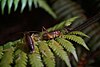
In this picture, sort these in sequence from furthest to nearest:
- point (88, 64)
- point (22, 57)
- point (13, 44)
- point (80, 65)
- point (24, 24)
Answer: point (24, 24) < point (88, 64) < point (80, 65) < point (13, 44) < point (22, 57)

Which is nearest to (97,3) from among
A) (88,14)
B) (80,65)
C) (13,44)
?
(88,14)

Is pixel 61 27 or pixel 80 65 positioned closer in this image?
pixel 61 27

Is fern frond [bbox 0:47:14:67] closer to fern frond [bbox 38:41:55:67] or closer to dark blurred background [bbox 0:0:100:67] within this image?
fern frond [bbox 38:41:55:67]

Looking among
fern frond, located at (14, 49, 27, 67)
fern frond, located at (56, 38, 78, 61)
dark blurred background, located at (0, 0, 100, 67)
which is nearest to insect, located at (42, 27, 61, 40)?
fern frond, located at (56, 38, 78, 61)

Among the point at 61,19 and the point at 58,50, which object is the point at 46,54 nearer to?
the point at 58,50

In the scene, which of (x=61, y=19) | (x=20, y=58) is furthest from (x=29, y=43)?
(x=61, y=19)

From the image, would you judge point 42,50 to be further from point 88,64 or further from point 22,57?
point 88,64

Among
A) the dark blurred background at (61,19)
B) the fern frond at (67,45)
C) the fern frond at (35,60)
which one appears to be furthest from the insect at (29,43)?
the dark blurred background at (61,19)
